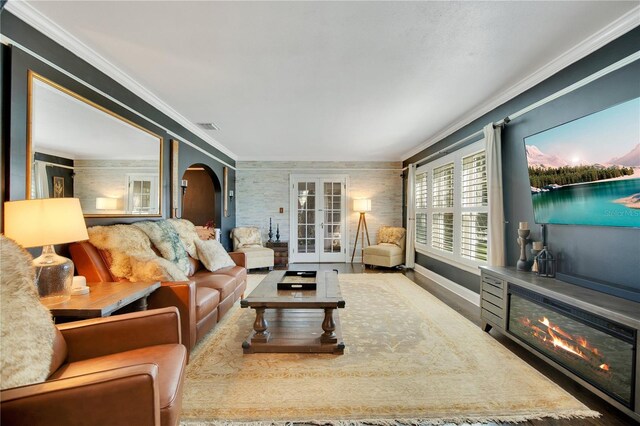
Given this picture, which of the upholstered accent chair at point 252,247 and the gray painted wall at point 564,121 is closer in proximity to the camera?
the gray painted wall at point 564,121

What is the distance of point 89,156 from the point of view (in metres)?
2.51

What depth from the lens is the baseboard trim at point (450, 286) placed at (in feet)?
12.5

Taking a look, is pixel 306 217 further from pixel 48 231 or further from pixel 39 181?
pixel 48 231

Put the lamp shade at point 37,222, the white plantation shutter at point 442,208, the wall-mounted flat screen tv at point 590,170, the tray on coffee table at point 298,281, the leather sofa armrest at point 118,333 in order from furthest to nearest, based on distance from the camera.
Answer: the white plantation shutter at point 442,208 → the tray on coffee table at point 298,281 → the wall-mounted flat screen tv at point 590,170 → the lamp shade at point 37,222 → the leather sofa armrest at point 118,333

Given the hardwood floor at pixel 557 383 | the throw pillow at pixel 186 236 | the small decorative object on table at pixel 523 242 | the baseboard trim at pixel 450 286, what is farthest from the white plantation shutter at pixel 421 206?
the throw pillow at pixel 186 236

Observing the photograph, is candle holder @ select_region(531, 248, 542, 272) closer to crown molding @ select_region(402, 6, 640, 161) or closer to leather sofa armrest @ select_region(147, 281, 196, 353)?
crown molding @ select_region(402, 6, 640, 161)

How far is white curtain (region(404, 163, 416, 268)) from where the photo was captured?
237 inches

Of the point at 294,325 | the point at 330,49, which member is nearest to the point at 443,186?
the point at 330,49

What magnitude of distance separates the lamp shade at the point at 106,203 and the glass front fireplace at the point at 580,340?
383 cm

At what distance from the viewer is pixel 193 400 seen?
1862 millimetres

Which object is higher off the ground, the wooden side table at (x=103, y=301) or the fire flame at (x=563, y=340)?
the wooden side table at (x=103, y=301)

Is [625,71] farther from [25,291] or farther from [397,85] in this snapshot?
[25,291]

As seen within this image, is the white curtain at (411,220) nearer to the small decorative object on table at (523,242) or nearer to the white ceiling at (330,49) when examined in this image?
the white ceiling at (330,49)

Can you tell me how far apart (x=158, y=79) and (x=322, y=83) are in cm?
165
